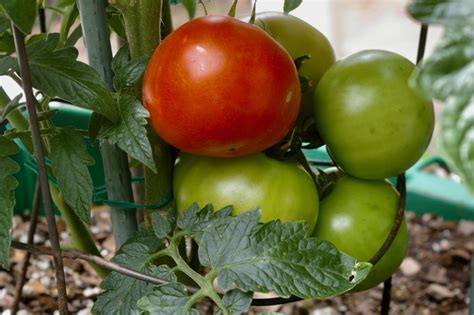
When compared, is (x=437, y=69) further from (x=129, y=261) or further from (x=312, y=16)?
(x=312, y=16)

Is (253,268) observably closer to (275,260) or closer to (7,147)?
(275,260)

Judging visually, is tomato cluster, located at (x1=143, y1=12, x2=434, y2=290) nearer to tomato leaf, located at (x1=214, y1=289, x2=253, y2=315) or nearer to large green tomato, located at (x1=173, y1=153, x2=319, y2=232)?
large green tomato, located at (x1=173, y1=153, x2=319, y2=232)

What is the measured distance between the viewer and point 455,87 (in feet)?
1.00

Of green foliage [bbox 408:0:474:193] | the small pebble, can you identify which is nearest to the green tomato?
green foliage [bbox 408:0:474:193]

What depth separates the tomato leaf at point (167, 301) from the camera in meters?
0.50

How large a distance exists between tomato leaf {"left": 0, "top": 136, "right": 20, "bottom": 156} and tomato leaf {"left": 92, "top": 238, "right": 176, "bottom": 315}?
0.37 ft

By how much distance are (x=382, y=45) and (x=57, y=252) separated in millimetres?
2371

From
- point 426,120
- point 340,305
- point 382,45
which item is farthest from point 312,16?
point 426,120

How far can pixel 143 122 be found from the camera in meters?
0.54

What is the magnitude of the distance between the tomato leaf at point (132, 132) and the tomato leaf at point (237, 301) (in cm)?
10

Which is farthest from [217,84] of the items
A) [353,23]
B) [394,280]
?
[353,23]

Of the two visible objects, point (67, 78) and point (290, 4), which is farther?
point (290, 4)

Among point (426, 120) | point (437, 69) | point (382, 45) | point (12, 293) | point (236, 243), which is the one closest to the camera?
point (437, 69)

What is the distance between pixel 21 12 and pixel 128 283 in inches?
8.9
